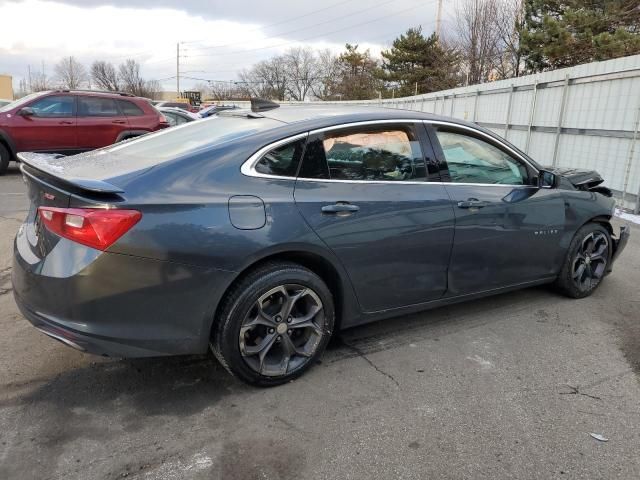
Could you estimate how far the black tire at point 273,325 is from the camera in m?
2.84

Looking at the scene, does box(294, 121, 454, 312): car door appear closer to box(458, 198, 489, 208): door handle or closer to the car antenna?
box(458, 198, 489, 208): door handle

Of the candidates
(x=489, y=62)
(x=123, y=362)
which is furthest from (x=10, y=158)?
(x=489, y=62)

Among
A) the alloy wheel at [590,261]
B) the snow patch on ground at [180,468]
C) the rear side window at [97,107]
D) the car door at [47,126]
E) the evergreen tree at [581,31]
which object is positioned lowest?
the snow patch on ground at [180,468]

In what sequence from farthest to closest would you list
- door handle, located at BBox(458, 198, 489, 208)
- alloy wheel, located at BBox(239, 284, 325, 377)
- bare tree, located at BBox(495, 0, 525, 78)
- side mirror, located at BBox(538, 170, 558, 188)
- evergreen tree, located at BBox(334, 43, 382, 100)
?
evergreen tree, located at BBox(334, 43, 382, 100) → bare tree, located at BBox(495, 0, 525, 78) → side mirror, located at BBox(538, 170, 558, 188) → door handle, located at BBox(458, 198, 489, 208) → alloy wheel, located at BBox(239, 284, 325, 377)

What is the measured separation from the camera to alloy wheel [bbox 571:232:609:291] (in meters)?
4.59

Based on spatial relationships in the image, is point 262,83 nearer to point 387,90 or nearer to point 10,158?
point 387,90

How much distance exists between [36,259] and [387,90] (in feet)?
163

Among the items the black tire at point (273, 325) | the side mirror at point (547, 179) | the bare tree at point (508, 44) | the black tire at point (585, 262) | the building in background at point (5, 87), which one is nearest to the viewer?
the black tire at point (273, 325)

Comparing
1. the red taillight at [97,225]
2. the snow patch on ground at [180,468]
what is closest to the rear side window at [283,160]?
the red taillight at [97,225]

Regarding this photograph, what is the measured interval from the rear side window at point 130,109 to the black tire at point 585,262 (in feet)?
32.7

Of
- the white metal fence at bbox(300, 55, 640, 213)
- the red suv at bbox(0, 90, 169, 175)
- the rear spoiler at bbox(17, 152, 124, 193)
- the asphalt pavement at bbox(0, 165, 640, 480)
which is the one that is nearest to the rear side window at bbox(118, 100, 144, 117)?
the red suv at bbox(0, 90, 169, 175)

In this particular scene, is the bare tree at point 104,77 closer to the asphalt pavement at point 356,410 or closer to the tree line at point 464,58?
the tree line at point 464,58

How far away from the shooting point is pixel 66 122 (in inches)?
431

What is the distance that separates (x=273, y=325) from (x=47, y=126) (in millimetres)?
9910
